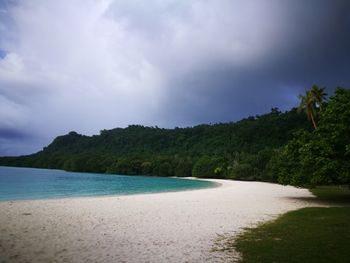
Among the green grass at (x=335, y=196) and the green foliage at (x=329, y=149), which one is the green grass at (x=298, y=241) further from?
the green grass at (x=335, y=196)

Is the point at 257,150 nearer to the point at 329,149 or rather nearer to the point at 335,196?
the point at 335,196

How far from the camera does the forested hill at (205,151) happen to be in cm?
9738

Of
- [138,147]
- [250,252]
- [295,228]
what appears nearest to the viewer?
[250,252]

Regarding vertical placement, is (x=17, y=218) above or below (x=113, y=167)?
below

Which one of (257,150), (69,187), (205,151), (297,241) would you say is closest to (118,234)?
(297,241)

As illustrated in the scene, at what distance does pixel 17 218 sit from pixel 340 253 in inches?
594

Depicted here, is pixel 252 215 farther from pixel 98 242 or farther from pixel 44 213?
pixel 44 213

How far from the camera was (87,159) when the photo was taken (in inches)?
6161

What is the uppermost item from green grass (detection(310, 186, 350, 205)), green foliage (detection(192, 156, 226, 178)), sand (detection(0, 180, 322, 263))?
green foliage (detection(192, 156, 226, 178))

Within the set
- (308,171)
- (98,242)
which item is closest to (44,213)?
(98,242)

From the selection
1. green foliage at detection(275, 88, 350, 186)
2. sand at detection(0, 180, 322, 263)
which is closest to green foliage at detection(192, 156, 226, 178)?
green foliage at detection(275, 88, 350, 186)

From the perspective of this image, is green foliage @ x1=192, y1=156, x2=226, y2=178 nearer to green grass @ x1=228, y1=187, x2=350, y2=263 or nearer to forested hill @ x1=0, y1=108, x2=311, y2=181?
forested hill @ x1=0, y1=108, x2=311, y2=181

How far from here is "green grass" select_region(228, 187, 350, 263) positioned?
9.20m

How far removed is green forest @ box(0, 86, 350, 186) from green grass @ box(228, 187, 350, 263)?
9019 millimetres
